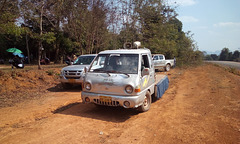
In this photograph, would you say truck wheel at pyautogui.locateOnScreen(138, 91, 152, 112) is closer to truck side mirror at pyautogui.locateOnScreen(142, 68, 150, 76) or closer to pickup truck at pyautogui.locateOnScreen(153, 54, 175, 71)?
truck side mirror at pyautogui.locateOnScreen(142, 68, 150, 76)

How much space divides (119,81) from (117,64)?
32.5 inches

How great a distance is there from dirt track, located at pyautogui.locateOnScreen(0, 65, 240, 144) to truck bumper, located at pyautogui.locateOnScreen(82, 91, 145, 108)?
48 cm

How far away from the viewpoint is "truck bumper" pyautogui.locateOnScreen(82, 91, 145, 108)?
5.11 m

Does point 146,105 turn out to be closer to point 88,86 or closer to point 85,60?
point 88,86

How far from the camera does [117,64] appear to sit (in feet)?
19.4

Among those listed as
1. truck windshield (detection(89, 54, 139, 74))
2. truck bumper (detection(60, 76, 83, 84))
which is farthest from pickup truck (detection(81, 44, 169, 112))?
truck bumper (detection(60, 76, 83, 84))

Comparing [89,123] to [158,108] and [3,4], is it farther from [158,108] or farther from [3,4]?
[3,4]

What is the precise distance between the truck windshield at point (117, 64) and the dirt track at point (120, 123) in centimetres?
136

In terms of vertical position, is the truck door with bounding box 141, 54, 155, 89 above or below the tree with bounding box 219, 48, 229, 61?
below

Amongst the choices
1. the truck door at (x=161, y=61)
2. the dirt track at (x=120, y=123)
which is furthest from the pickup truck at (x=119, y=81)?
the truck door at (x=161, y=61)

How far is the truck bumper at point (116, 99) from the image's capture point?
16.8 feet

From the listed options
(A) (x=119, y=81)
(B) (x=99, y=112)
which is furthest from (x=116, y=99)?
(B) (x=99, y=112)

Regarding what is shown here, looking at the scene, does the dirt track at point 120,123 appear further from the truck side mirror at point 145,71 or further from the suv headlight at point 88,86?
the truck side mirror at point 145,71

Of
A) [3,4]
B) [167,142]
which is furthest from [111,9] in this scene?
[167,142]
